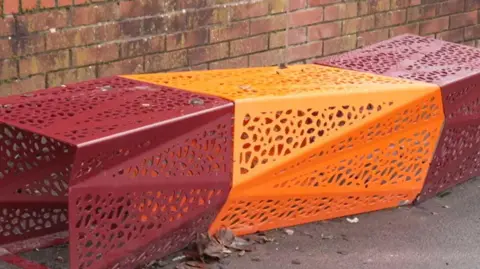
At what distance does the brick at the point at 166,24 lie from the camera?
17.4 feet

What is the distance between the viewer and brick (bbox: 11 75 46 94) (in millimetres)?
4758

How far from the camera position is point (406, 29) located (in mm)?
6785

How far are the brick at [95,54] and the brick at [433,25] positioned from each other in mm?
2472

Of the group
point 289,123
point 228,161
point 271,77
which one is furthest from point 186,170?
point 271,77

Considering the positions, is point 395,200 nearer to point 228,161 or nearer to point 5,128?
point 228,161

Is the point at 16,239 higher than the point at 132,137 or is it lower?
lower

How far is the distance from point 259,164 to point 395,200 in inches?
Answer: 36.3

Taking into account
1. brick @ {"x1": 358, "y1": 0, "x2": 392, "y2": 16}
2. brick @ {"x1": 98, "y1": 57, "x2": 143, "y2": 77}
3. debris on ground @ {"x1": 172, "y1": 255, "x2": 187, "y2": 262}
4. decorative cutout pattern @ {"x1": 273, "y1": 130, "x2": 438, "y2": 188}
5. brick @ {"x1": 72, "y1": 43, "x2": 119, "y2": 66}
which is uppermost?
brick @ {"x1": 358, "y1": 0, "x2": 392, "y2": 16}

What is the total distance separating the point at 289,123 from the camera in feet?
14.0

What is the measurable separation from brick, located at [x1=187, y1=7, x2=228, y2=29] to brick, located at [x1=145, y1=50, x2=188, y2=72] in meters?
0.16

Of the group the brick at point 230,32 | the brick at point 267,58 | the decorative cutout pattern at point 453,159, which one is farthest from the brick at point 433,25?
the decorative cutout pattern at point 453,159

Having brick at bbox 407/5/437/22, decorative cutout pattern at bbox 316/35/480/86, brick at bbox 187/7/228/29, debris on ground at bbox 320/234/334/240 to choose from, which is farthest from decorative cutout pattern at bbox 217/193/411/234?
brick at bbox 407/5/437/22

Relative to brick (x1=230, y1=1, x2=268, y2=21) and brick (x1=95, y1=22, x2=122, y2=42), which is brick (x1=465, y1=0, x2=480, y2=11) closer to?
brick (x1=230, y1=1, x2=268, y2=21)

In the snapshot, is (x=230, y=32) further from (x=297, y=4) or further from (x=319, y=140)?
(x=319, y=140)
